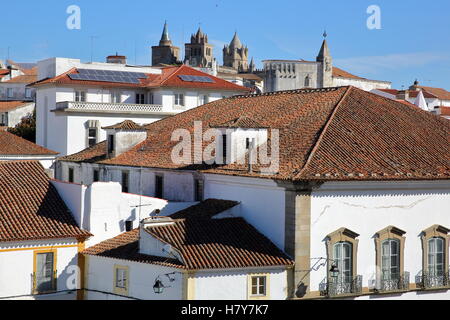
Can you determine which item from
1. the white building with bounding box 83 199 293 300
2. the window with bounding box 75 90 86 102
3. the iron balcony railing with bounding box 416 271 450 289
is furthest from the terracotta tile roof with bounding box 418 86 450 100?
the white building with bounding box 83 199 293 300

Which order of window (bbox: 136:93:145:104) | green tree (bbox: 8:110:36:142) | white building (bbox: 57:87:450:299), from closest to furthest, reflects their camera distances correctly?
white building (bbox: 57:87:450:299) < window (bbox: 136:93:145:104) < green tree (bbox: 8:110:36:142)

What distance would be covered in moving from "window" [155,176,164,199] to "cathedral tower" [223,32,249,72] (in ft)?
474

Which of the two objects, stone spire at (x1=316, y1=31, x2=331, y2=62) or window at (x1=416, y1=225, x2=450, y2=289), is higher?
stone spire at (x1=316, y1=31, x2=331, y2=62)

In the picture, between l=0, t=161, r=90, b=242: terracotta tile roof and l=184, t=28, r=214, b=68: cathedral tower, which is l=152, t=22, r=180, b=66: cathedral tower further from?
l=0, t=161, r=90, b=242: terracotta tile roof

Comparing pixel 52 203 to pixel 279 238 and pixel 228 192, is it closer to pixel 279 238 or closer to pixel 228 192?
pixel 228 192

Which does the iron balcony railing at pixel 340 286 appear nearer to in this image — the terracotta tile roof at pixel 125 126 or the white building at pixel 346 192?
the white building at pixel 346 192

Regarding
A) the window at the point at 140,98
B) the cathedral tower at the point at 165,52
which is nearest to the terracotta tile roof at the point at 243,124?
the window at the point at 140,98

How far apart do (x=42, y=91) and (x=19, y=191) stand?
23.7 meters

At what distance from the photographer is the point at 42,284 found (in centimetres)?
2717

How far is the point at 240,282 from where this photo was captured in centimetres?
2470

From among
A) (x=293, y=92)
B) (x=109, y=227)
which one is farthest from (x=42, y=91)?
(x=109, y=227)

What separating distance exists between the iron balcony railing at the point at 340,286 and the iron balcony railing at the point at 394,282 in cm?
91

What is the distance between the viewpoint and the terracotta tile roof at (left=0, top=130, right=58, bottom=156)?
46.0 metres

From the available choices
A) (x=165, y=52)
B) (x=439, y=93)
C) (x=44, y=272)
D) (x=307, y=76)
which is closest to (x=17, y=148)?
(x=44, y=272)
